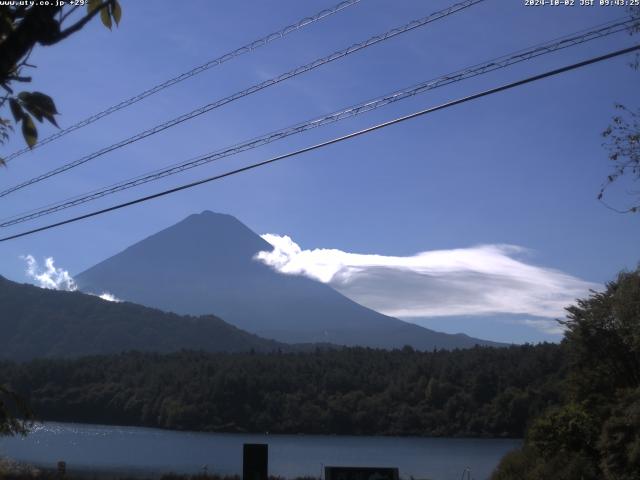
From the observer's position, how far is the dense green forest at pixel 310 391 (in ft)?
251

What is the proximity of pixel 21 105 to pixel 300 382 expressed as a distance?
9110cm

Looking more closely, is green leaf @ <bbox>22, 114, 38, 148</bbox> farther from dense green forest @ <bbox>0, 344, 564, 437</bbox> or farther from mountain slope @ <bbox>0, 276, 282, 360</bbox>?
mountain slope @ <bbox>0, 276, 282, 360</bbox>

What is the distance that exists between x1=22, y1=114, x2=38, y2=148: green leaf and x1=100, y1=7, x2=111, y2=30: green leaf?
588 millimetres

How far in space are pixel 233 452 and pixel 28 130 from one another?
63.8m

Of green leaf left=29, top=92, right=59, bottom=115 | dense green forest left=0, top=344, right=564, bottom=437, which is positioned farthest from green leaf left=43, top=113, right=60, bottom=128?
dense green forest left=0, top=344, right=564, bottom=437

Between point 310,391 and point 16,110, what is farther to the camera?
point 310,391

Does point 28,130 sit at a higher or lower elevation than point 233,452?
higher

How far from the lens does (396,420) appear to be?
275 feet

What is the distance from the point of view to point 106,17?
3.91 meters

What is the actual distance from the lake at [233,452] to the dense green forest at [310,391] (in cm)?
299

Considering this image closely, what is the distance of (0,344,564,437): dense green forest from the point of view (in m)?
76.4

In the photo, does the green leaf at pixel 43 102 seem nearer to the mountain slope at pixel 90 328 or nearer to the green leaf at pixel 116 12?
the green leaf at pixel 116 12

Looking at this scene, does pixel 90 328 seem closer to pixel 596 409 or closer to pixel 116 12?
pixel 596 409

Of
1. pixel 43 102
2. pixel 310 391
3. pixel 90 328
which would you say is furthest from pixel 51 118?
pixel 90 328
